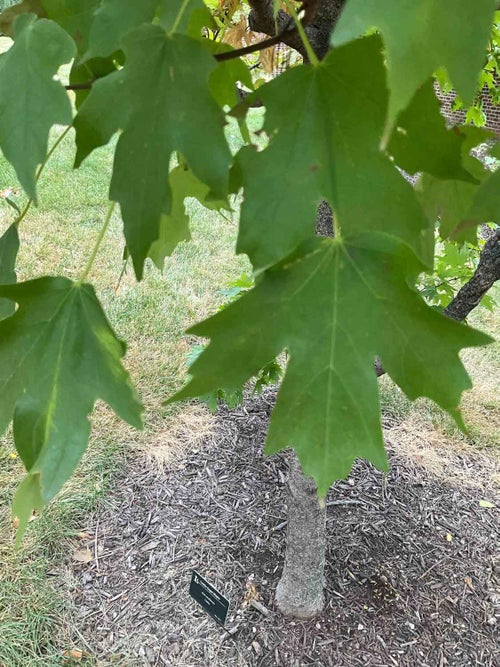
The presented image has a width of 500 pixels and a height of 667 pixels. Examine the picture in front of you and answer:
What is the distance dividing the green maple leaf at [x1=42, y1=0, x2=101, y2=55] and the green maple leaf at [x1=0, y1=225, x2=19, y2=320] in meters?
0.26

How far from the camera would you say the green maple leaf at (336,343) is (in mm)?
488

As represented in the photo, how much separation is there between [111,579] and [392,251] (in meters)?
1.30

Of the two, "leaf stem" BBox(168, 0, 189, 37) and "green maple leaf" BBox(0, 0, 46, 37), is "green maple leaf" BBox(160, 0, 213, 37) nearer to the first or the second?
"leaf stem" BBox(168, 0, 189, 37)

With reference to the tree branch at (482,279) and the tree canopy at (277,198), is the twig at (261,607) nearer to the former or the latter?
the tree branch at (482,279)

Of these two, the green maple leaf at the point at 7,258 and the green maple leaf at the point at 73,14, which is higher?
the green maple leaf at the point at 73,14

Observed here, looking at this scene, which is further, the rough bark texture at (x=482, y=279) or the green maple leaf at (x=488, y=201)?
the rough bark texture at (x=482, y=279)

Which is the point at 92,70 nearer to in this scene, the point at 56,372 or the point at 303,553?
the point at 56,372

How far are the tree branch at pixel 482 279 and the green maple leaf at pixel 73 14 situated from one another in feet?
2.05

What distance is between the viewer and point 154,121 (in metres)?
0.43

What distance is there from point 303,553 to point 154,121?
1.08 metres

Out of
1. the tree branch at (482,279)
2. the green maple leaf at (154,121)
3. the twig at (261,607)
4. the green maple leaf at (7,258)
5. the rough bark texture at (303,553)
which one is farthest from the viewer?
the twig at (261,607)

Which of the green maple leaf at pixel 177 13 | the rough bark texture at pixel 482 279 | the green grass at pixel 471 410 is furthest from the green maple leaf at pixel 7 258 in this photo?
the green grass at pixel 471 410

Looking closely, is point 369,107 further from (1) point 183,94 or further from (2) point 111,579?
(2) point 111,579

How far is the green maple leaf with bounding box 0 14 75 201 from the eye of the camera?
0.45 meters
